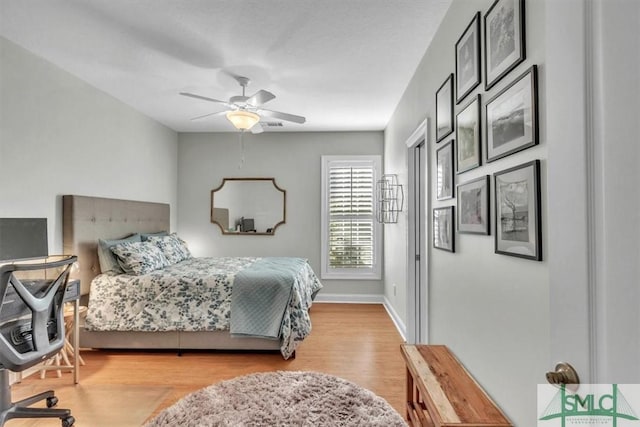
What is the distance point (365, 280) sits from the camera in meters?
5.12

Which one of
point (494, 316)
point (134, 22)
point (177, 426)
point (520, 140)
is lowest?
point (177, 426)

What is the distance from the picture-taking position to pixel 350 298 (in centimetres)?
511

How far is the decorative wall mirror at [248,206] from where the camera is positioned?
5.19 meters

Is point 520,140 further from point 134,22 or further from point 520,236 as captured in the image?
point 134,22

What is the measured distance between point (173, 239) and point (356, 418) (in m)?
3.31

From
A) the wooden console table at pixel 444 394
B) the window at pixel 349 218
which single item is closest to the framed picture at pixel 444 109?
the wooden console table at pixel 444 394

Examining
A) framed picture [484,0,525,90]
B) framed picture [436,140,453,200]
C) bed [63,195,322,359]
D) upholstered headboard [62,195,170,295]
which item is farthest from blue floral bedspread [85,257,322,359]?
framed picture [484,0,525,90]

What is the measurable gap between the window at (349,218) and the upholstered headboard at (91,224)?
260cm

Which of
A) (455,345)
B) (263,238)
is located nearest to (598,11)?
(455,345)

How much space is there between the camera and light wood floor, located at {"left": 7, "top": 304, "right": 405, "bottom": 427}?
8.30 ft

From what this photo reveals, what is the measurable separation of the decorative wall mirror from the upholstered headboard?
49.4 inches

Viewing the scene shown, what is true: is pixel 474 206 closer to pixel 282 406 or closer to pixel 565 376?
pixel 565 376

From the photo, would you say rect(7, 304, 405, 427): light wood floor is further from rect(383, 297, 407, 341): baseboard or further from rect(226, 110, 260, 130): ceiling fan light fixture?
rect(226, 110, 260, 130): ceiling fan light fixture

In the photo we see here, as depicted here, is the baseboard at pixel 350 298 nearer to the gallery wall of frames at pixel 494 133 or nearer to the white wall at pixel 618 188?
the gallery wall of frames at pixel 494 133
